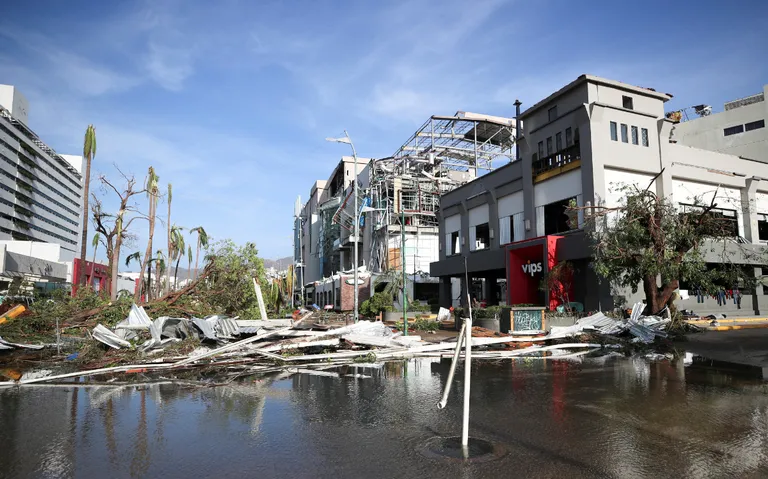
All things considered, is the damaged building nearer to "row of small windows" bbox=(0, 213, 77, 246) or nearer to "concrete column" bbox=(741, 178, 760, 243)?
"concrete column" bbox=(741, 178, 760, 243)

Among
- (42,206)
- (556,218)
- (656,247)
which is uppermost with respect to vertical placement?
(42,206)

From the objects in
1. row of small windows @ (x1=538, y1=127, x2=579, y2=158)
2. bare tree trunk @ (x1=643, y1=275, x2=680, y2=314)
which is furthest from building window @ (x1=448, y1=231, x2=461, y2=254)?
bare tree trunk @ (x1=643, y1=275, x2=680, y2=314)

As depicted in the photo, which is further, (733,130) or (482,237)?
(733,130)

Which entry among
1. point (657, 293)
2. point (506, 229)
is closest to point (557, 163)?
point (506, 229)

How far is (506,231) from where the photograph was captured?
3381cm


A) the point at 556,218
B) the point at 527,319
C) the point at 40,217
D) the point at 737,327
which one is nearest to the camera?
the point at 527,319

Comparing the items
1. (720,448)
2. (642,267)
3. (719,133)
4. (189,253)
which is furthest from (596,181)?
(189,253)

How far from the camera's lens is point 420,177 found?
58.8 metres

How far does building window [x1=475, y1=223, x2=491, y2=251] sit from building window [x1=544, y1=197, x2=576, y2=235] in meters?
6.36

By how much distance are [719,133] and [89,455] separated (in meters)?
52.6

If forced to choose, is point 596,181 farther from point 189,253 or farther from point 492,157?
point 189,253

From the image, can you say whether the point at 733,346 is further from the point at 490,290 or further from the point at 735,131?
the point at 735,131

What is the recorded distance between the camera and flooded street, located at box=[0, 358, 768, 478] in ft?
18.5

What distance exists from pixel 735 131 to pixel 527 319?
35.3 meters
